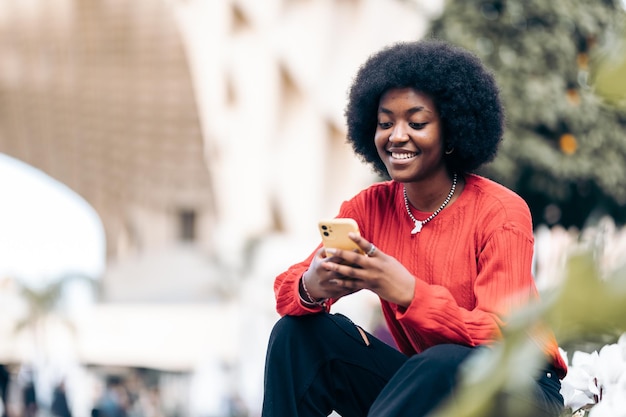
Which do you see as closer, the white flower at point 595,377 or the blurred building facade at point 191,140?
the white flower at point 595,377

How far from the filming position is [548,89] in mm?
11258

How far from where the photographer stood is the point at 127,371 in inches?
1430

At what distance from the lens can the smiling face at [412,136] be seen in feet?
7.55

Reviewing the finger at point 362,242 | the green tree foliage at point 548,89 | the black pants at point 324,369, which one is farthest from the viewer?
the green tree foliage at point 548,89

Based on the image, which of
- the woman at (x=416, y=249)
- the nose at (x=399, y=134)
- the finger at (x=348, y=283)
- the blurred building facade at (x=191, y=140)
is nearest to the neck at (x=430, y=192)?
the woman at (x=416, y=249)

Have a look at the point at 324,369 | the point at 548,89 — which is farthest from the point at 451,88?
the point at 548,89

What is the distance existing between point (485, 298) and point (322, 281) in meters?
0.34

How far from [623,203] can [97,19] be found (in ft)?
86.8

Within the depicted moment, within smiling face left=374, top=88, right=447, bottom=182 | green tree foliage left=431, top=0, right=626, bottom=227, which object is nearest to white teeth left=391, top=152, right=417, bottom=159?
smiling face left=374, top=88, right=447, bottom=182

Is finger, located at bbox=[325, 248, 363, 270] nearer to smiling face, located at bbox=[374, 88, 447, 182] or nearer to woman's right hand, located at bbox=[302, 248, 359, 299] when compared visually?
woman's right hand, located at bbox=[302, 248, 359, 299]

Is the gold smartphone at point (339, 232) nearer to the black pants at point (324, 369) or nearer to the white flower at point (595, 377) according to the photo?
the black pants at point (324, 369)

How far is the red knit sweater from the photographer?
76.3 inches

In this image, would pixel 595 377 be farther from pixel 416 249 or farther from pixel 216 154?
pixel 216 154

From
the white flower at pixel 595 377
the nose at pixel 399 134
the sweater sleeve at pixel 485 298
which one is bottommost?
the white flower at pixel 595 377
